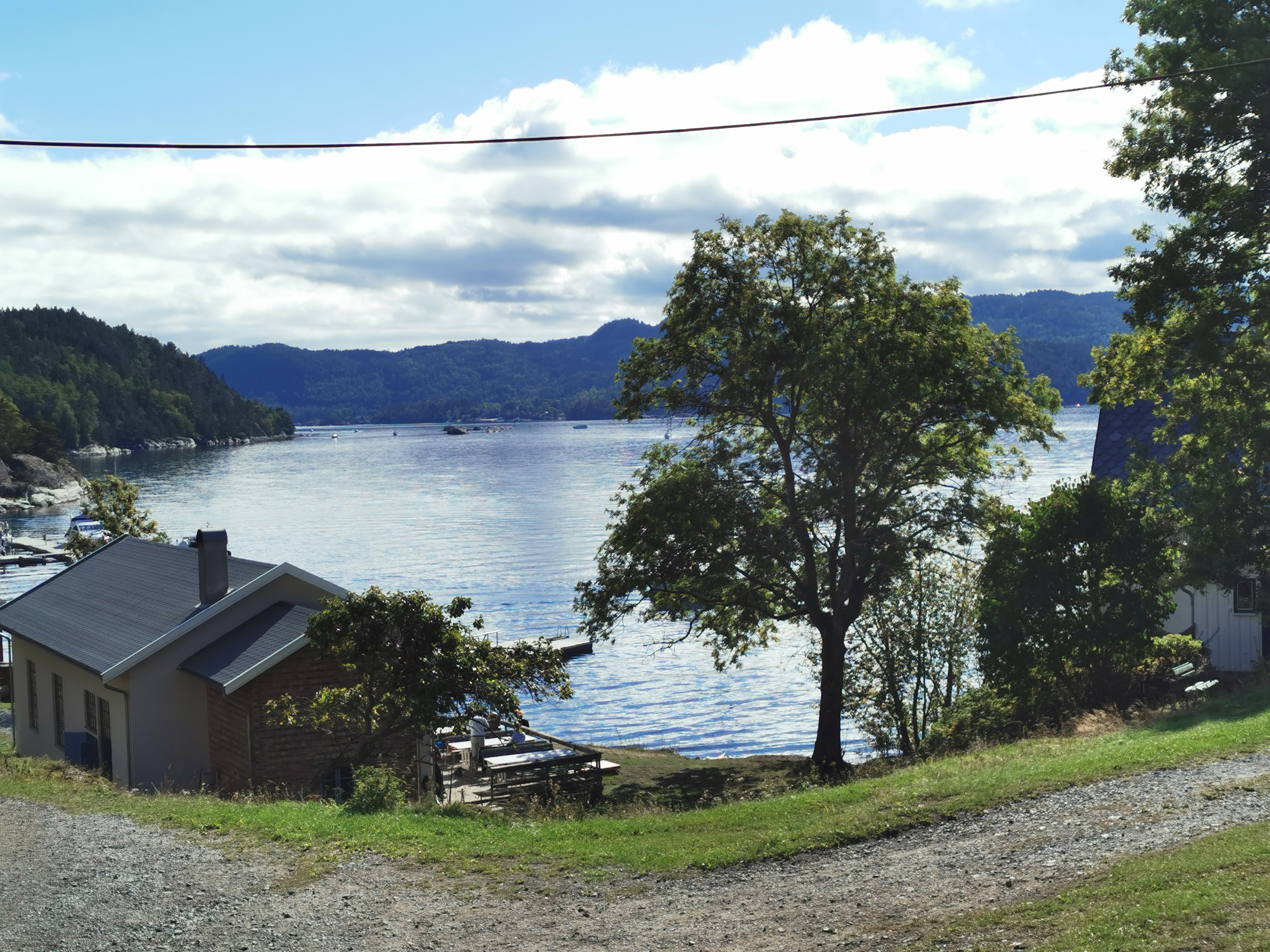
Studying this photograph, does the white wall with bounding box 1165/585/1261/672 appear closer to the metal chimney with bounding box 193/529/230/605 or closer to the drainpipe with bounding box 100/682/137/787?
the metal chimney with bounding box 193/529/230/605

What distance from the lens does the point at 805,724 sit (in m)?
43.9

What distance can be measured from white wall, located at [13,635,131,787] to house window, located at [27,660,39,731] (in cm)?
6

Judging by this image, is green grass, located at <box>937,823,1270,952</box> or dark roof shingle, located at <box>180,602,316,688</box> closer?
green grass, located at <box>937,823,1270,952</box>

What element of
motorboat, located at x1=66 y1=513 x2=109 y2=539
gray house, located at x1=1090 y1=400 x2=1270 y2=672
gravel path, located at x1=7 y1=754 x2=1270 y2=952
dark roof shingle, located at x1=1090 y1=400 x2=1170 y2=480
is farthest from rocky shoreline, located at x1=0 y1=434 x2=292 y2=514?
gravel path, located at x1=7 y1=754 x2=1270 y2=952

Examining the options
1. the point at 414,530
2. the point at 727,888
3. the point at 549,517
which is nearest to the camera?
the point at 727,888

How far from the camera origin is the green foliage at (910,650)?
32531 mm

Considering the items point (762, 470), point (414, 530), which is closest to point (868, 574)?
point (762, 470)

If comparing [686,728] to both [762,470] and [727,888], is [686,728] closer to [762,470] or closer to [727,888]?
[762,470]

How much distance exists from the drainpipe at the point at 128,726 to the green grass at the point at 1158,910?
19841 mm

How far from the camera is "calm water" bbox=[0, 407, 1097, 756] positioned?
45562mm

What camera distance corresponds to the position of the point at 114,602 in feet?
92.6

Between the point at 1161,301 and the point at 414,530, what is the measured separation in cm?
8613

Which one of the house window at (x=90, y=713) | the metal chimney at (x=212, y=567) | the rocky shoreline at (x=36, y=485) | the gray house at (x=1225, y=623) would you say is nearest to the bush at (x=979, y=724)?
the gray house at (x=1225, y=623)

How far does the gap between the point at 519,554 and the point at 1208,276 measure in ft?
226
